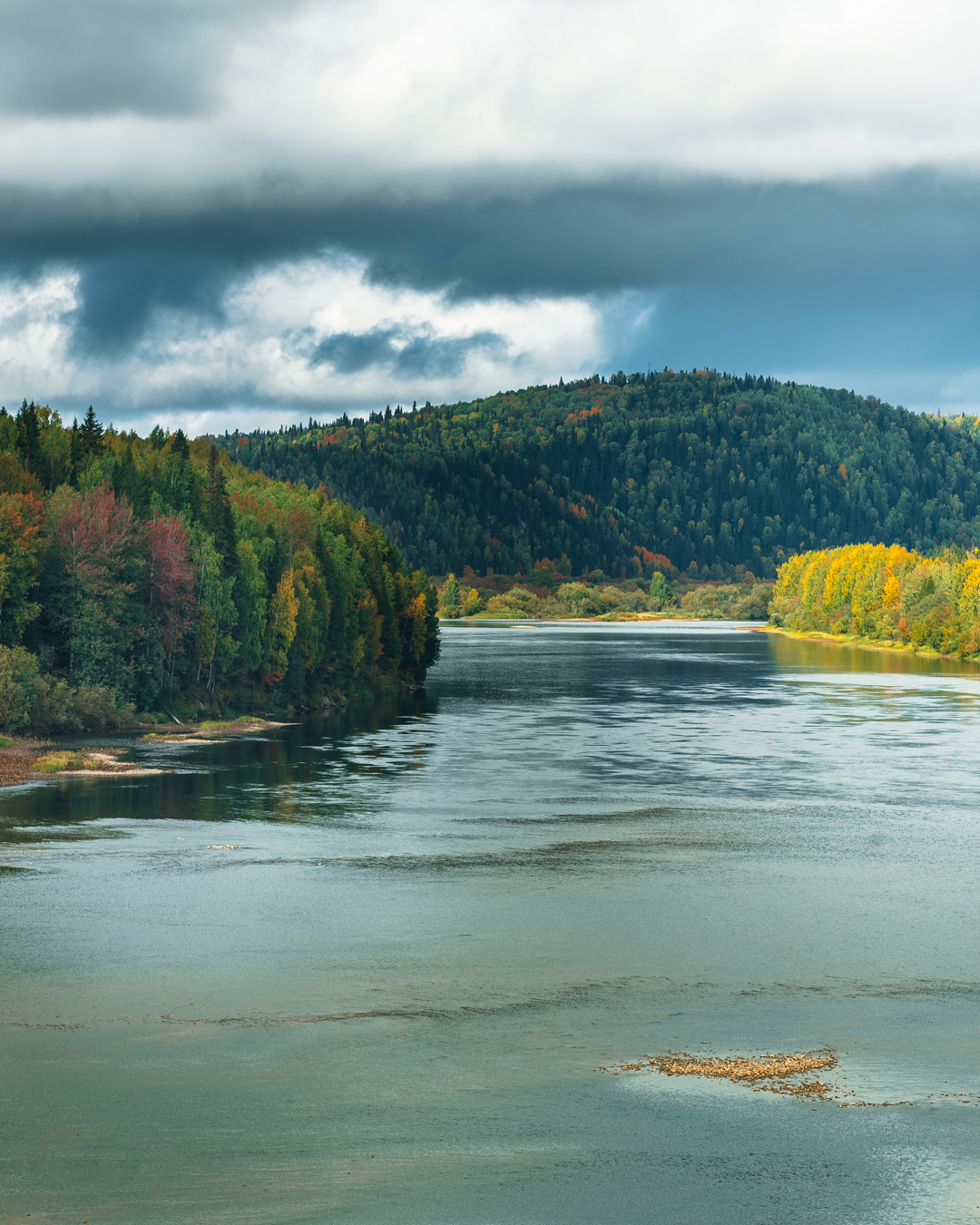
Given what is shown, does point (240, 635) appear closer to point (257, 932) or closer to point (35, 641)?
point (35, 641)

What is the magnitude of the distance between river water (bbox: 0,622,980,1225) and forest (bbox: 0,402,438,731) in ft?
74.3

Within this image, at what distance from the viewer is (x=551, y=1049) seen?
75.9 ft

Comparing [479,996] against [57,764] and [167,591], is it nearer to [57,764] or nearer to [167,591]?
[57,764]

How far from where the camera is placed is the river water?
1762 centimetres

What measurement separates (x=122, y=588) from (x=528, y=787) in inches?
1346

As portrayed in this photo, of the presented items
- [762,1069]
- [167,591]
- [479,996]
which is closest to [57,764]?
[167,591]

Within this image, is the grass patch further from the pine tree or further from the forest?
the pine tree

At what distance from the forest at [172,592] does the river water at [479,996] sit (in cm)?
2265

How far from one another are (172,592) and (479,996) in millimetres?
64225

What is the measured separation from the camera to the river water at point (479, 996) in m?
17.6

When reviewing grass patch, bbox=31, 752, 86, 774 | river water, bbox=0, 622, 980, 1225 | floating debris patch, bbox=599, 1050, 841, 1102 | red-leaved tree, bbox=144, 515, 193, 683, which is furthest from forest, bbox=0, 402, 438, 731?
floating debris patch, bbox=599, 1050, 841, 1102

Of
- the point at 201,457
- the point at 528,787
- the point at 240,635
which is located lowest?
the point at 528,787

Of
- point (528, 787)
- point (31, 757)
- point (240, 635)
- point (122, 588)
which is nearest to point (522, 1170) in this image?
point (528, 787)

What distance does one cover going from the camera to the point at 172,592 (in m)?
86.8
